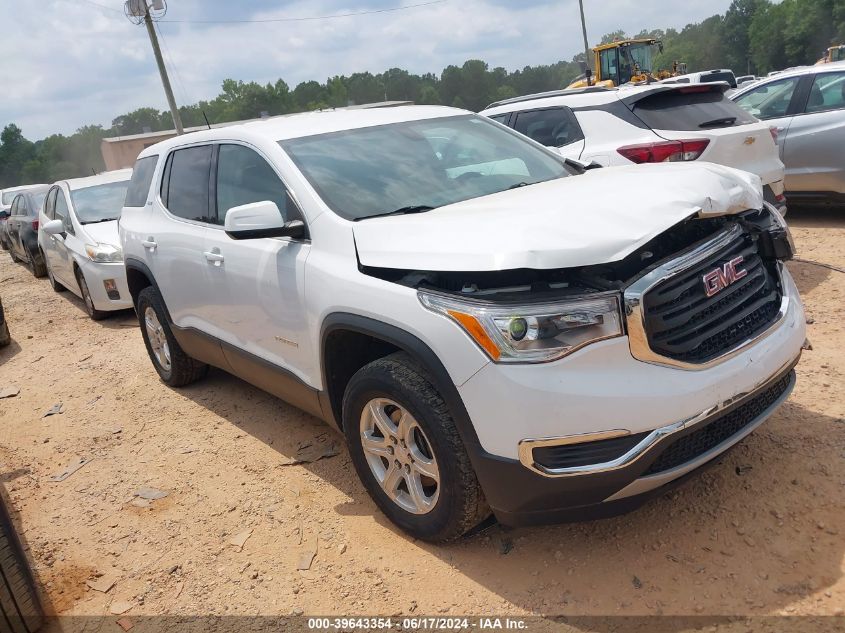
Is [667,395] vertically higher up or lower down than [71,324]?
higher up

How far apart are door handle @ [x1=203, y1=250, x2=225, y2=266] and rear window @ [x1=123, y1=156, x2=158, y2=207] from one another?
4.76ft

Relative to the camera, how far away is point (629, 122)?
596cm

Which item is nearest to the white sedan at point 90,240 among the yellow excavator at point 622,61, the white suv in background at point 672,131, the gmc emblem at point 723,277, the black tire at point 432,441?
the white suv in background at point 672,131

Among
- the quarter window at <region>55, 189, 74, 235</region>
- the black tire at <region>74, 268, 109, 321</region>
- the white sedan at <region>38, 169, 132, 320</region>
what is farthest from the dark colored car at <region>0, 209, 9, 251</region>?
the black tire at <region>74, 268, 109, 321</region>

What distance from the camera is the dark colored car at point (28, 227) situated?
12.5 metres

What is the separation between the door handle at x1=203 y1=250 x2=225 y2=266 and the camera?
4018 mm

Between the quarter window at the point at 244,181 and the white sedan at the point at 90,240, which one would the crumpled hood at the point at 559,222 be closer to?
the quarter window at the point at 244,181

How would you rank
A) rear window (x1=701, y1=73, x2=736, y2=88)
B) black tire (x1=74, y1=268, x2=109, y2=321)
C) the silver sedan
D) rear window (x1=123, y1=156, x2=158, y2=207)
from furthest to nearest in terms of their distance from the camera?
1. rear window (x1=701, y1=73, x2=736, y2=88)
2. black tire (x1=74, y1=268, x2=109, y2=321)
3. the silver sedan
4. rear window (x1=123, y1=156, x2=158, y2=207)

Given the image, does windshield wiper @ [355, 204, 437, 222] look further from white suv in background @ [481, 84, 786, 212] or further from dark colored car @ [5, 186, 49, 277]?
dark colored car @ [5, 186, 49, 277]

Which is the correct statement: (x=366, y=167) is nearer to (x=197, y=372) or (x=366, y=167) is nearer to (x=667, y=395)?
(x=667, y=395)

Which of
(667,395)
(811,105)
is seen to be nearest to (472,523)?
A: (667,395)

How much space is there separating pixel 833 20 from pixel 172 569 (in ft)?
287

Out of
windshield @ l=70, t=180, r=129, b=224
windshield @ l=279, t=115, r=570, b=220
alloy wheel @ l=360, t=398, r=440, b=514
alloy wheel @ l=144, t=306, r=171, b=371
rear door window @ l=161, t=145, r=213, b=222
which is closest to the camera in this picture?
alloy wheel @ l=360, t=398, r=440, b=514

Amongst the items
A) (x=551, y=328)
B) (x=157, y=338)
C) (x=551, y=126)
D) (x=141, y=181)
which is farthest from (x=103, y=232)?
(x=551, y=328)
